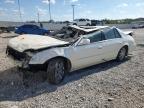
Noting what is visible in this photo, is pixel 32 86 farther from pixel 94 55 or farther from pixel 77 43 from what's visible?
pixel 94 55

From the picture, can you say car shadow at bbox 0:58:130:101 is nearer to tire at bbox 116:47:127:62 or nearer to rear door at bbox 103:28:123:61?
rear door at bbox 103:28:123:61

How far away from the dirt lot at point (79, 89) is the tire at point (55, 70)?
0.57 ft

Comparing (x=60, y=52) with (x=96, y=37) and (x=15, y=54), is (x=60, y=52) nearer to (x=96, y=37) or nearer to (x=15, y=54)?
(x=15, y=54)

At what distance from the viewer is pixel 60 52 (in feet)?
20.3

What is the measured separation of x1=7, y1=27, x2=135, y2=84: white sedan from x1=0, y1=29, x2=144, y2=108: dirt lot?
1.30 feet

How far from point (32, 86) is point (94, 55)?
7.62 ft

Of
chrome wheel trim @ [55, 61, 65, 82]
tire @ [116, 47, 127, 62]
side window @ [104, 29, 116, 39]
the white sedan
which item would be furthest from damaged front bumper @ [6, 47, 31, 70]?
tire @ [116, 47, 127, 62]

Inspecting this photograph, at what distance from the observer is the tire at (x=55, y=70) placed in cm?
609

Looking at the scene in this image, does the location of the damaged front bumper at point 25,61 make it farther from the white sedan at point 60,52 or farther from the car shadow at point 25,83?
the car shadow at point 25,83

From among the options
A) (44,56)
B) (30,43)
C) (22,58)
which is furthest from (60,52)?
(22,58)

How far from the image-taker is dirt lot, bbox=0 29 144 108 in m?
5.00

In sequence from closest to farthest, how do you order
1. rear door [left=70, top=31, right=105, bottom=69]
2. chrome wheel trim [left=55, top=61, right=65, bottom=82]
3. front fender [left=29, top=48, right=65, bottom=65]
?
front fender [left=29, top=48, right=65, bottom=65]
chrome wheel trim [left=55, top=61, right=65, bottom=82]
rear door [left=70, top=31, right=105, bottom=69]

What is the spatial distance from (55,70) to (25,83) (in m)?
0.92

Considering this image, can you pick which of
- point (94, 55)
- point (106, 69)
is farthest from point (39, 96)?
point (106, 69)
